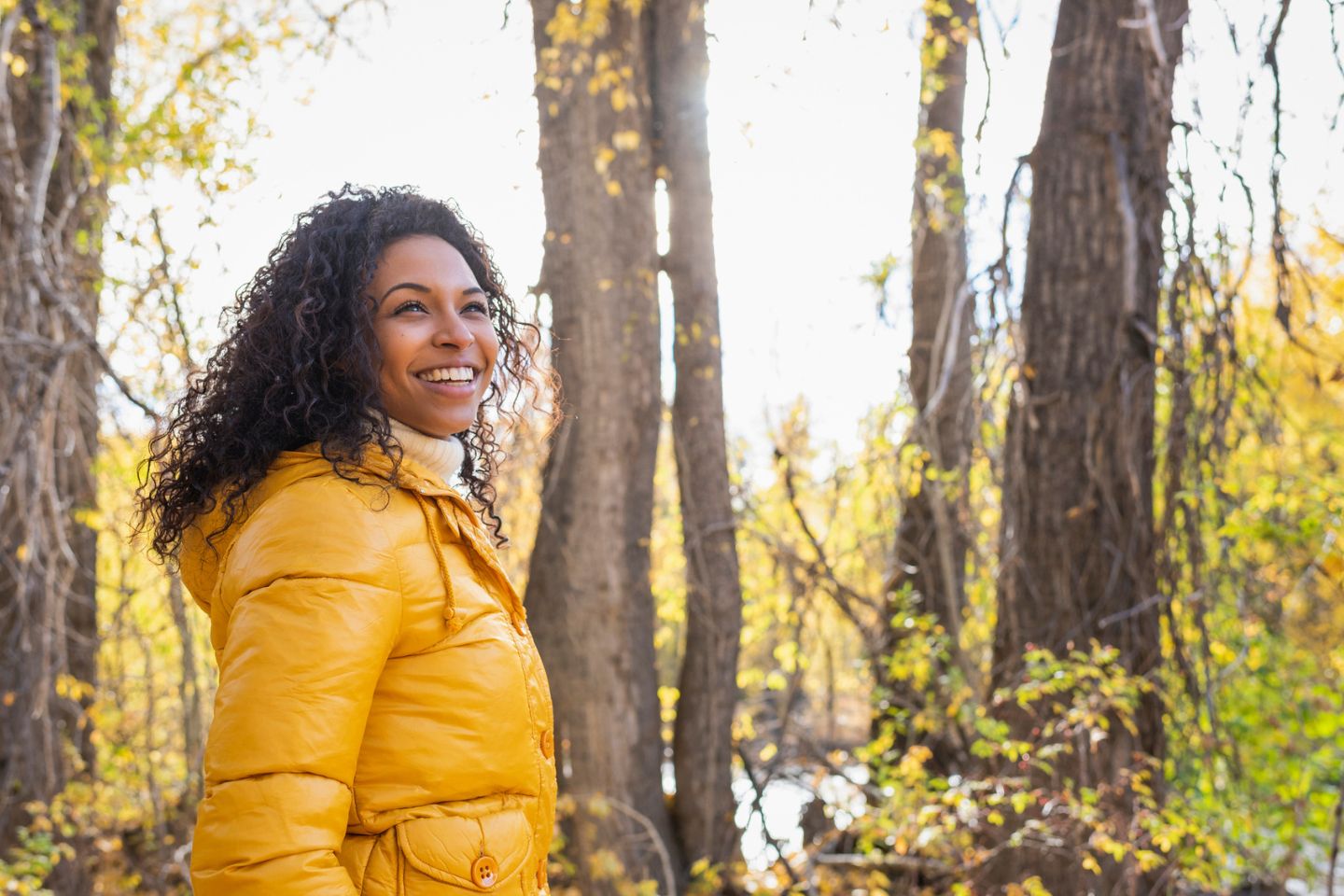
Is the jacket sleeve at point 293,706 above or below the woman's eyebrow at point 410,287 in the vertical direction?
below

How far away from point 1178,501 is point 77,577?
543cm

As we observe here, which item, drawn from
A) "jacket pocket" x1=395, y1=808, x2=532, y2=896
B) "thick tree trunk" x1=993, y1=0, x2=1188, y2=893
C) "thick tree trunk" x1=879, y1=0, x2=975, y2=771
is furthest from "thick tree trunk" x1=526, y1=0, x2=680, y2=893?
"jacket pocket" x1=395, y1=808, x2=532, y2=896

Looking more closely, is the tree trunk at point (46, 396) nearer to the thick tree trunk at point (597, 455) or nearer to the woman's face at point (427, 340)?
the thick tree trunk at point (597, 455)

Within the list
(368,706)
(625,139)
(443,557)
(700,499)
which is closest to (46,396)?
(625,139)

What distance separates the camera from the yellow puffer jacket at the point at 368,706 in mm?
1452

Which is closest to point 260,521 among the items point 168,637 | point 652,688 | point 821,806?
point 652,688

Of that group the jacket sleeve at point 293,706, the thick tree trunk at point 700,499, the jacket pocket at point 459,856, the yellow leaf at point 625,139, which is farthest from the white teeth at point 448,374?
the thick tree trunk at point 700,499

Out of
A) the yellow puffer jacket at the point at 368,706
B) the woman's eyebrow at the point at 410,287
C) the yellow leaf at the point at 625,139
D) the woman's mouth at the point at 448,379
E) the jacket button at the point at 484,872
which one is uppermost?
the yellow leaf at the point at 625,139

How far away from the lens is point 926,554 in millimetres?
6992

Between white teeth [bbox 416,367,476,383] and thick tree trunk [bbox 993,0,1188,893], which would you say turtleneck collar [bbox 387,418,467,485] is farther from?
thick tree trunk [bbox 993,0,1188,893]

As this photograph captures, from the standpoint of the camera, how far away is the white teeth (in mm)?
1890

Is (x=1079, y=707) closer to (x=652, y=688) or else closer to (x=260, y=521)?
(x=652, y=688)

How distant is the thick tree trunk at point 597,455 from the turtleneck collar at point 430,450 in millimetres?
3381

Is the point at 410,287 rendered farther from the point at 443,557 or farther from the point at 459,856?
the point at 459,856
